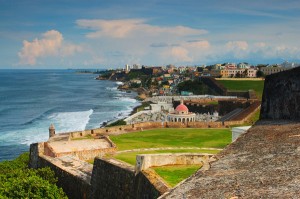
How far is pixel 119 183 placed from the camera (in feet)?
46.9

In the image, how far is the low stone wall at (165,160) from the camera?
1253 cm

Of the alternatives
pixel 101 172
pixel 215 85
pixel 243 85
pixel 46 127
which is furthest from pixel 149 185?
pixel 215 85

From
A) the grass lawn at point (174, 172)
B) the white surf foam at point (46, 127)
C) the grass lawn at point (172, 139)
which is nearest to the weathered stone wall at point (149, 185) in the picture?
the grass lawn at point (174, 172)

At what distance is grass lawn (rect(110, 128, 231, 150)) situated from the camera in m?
22.3

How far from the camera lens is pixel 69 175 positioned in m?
18.5

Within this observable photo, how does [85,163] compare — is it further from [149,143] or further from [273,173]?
[273,173]

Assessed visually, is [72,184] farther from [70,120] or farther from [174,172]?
[70,120]

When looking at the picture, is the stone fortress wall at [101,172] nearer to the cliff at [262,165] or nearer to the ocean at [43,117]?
the cliff at [262,165]

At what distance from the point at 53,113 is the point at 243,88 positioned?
39428 millimetres

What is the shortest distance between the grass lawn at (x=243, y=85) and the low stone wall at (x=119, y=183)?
7282 centimetres

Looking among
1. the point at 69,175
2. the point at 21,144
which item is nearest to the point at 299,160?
the point at 69,175

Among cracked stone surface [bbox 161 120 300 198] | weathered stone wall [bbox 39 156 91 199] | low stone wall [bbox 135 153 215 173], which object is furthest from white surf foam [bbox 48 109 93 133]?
cracked stone surface [bbox 161 120 300 198]

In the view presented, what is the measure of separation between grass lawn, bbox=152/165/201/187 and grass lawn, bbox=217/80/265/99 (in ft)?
246

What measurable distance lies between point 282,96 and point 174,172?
5.25 metres
